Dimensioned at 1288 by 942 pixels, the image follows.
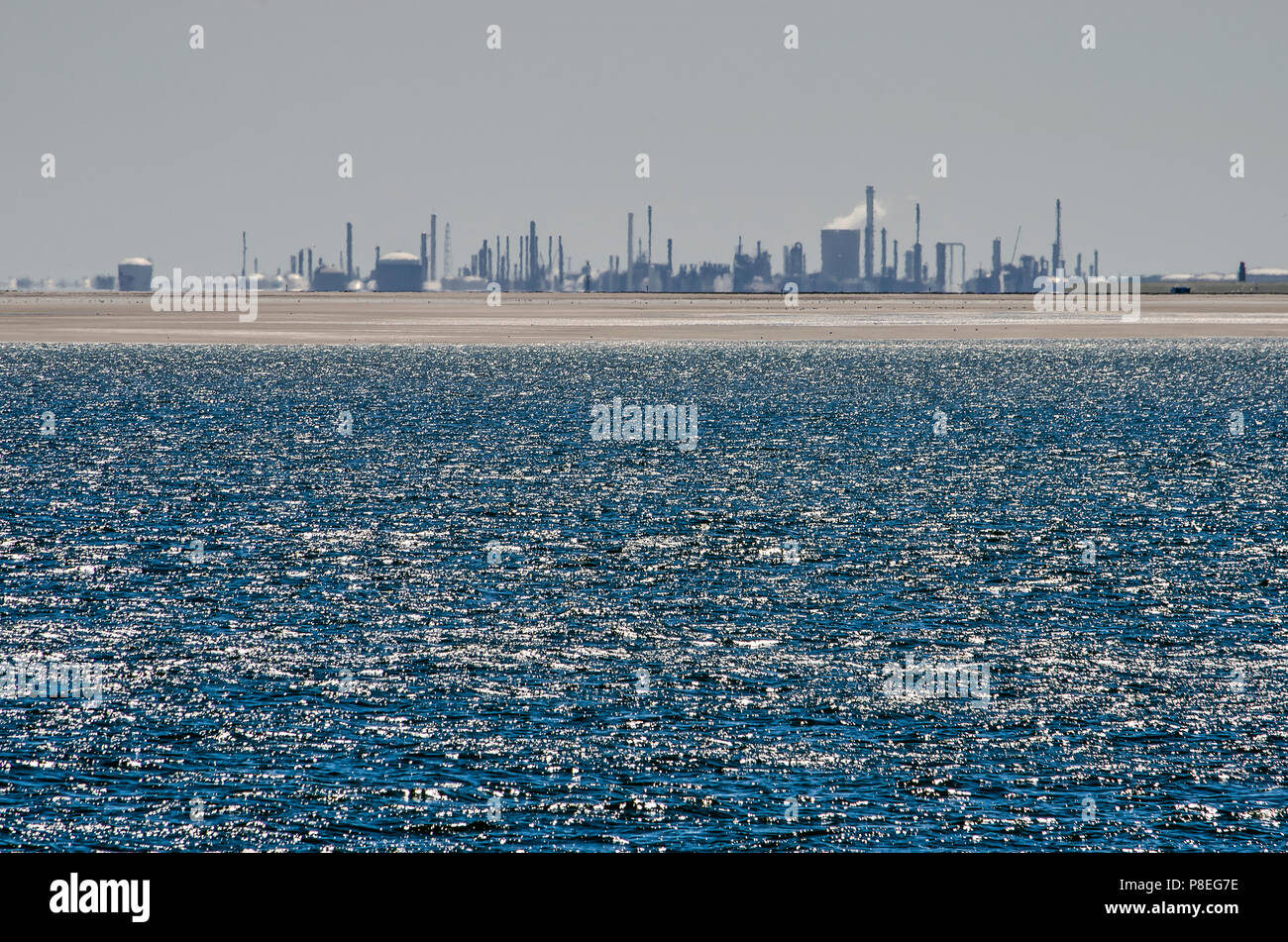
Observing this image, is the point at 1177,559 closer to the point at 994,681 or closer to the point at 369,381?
the point at 994,681

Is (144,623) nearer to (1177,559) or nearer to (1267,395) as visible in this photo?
(1177,559)

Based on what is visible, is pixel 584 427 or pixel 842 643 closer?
pixel 842 643
